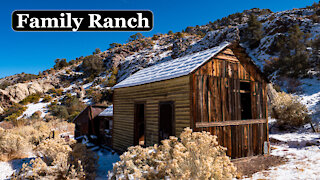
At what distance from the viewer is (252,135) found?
883cm

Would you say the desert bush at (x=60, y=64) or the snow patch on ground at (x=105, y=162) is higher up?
the desert bush at (x=60, y=64)

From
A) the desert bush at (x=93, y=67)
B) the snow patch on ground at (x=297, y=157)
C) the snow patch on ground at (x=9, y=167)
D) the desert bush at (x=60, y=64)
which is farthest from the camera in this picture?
the desert bush at (x=60, y=64)

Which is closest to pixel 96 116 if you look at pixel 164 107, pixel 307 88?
pixel 164 107

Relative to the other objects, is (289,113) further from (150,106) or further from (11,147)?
(11,147)

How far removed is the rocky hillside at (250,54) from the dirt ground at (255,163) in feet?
35.7

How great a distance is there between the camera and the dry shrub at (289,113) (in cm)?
1409

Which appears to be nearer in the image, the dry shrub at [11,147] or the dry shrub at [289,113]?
the dry shrub at [11,147]

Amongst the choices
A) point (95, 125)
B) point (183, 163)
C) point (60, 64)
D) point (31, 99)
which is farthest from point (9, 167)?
point (60, 64)

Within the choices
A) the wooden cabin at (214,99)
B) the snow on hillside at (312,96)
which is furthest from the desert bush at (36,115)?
the snow on hillside at (312,96)

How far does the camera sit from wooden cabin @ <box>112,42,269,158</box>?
24.7ft

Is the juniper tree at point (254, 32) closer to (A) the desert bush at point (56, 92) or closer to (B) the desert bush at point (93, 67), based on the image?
(B) the desert bush at point (93, 67)

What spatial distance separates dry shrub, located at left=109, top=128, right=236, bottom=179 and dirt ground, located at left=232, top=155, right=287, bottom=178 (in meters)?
2.88

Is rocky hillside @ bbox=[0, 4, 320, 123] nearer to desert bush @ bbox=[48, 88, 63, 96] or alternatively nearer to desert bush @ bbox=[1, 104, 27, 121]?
desert bush @ bbox=[48, 88, 63, 96]

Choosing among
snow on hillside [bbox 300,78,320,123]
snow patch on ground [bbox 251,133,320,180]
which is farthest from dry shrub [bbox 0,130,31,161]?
snow on hillside [bbox 300,78,320,123]
